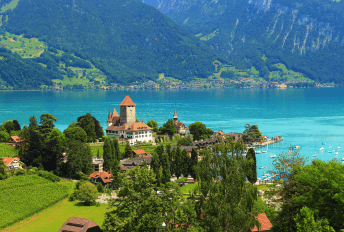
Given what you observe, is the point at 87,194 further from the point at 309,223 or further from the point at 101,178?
the point at 309,223

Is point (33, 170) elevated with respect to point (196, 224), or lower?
lower

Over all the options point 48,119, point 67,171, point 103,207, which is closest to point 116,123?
point 48,119

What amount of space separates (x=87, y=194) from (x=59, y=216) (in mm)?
5832

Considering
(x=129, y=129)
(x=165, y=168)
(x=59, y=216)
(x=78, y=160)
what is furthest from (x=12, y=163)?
(x=129, y=129)

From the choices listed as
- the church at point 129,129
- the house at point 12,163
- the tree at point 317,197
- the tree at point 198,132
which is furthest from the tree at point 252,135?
the tree at point 317,197

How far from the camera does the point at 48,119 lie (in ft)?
255

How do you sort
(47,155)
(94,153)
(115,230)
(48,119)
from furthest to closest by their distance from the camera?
1. (48,119)
2. (94,153)
3. (47,155)
4. (115,230)

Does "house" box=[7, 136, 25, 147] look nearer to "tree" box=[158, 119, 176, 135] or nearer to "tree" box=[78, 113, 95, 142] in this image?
"tree" box=[78, 113, 95, 142]

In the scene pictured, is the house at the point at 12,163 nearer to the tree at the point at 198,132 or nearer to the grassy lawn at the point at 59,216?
the grassy lawn at the point at 59,216

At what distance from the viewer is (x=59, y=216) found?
4031cm

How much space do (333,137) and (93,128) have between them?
75385 mm

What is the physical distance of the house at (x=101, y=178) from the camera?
54688 millimetres

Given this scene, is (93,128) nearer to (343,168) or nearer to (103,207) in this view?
(103,207)

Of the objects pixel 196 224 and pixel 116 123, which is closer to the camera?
pixel 196 224
